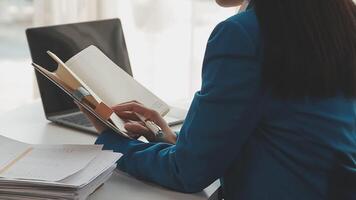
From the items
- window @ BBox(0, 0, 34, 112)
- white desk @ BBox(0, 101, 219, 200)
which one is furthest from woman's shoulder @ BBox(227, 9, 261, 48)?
window @ BBox(0, 0, 34, 112)

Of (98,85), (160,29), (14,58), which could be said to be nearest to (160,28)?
(160,29)

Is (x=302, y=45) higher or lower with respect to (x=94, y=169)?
higher

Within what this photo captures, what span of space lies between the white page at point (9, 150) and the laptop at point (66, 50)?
0.99ft

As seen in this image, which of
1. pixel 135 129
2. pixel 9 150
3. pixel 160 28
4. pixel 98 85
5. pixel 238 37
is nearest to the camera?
pixel 238 37

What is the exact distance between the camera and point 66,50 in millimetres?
1470

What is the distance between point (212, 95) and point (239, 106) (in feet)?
0.16

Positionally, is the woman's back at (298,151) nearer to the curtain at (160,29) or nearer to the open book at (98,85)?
the open book at (98,85)

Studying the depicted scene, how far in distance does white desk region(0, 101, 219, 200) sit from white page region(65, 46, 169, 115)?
0.41 ft

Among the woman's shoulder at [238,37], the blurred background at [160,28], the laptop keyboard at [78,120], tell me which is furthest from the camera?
the blurred background at [160,28]

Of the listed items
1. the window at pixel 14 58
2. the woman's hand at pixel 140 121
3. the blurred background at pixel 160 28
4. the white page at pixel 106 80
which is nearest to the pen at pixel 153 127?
the woman's hand at pixel 140 121

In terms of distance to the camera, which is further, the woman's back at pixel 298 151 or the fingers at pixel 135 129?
the fingers at pixel 135 129

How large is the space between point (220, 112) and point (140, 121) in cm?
34

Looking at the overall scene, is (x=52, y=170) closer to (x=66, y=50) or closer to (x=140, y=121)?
(x=140, y=121)

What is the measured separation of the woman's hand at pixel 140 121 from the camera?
1.14 m
